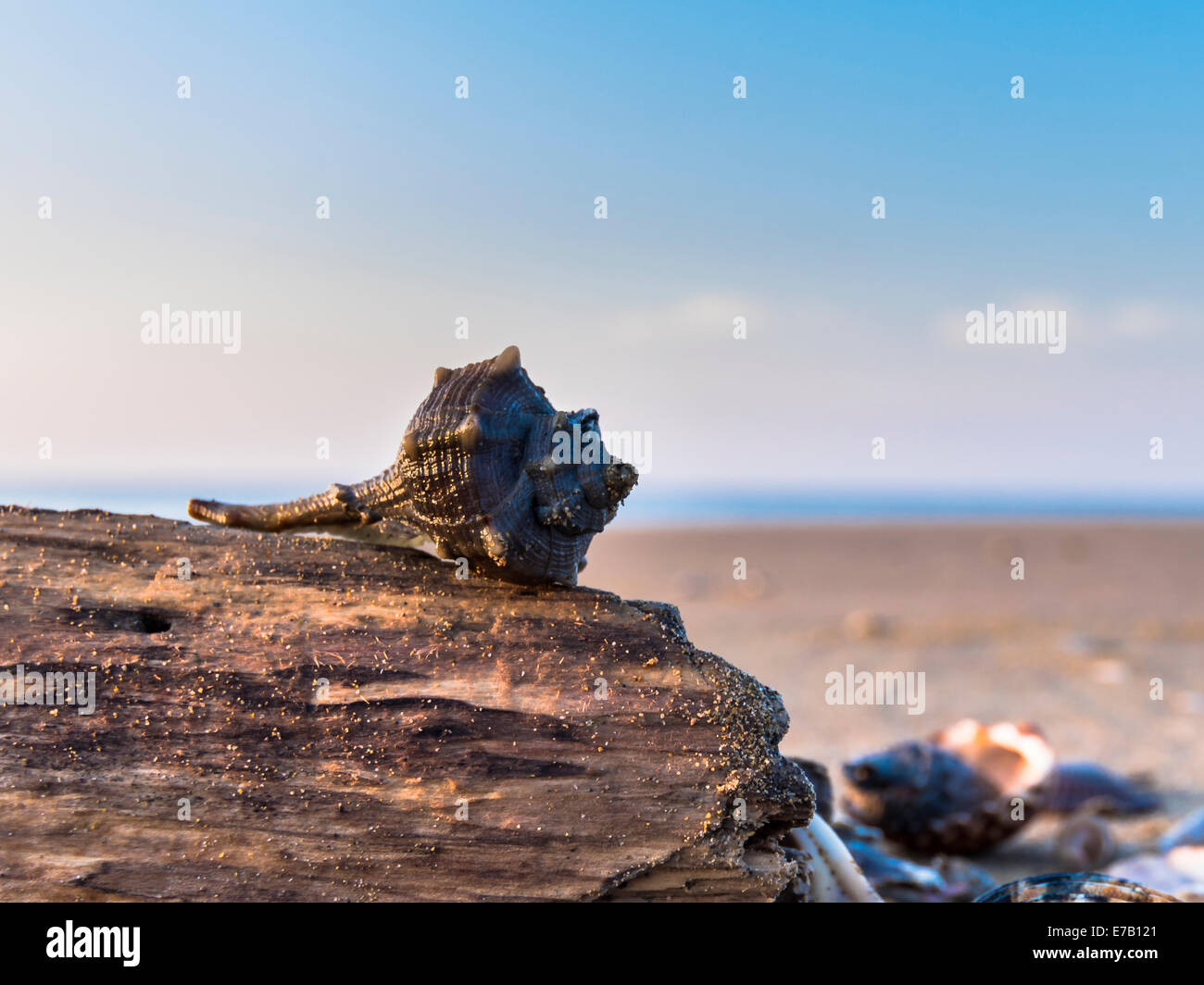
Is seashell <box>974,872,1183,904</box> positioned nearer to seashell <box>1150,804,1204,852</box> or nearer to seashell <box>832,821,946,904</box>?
seashell <box>832,821,946,904</box>

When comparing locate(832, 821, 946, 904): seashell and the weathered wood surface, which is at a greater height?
the weathered wood surface

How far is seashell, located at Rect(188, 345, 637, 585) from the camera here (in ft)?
11.4

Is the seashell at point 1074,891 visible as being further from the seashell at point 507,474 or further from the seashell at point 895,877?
the seashell at point 507,474

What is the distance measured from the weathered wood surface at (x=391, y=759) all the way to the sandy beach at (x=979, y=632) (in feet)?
12.0

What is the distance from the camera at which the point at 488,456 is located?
3.51m

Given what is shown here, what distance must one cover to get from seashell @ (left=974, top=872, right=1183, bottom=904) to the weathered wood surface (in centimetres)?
104

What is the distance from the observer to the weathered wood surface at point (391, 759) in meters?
3.08

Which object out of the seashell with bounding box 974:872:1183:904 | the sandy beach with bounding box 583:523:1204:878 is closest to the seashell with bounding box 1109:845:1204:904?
the sandy beach with bounding box 583:523:1204:878

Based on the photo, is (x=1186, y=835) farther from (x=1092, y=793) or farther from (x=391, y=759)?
(x=391, y=759)

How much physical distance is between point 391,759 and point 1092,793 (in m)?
6.27

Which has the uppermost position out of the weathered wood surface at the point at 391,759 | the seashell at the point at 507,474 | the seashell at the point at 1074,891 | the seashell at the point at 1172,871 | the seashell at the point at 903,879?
the seashell at the point at 507,474

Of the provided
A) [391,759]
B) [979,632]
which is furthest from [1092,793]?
[979,632]

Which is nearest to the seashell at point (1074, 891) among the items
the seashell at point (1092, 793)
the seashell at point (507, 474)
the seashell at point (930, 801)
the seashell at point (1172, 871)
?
the seashell at point (1172, 871)
